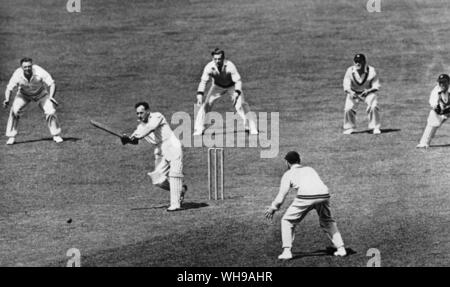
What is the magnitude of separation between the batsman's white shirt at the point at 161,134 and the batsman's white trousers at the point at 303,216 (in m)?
4.76

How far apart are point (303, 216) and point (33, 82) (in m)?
13.4

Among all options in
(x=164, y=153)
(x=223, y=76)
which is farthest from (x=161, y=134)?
(x=223, y=76)

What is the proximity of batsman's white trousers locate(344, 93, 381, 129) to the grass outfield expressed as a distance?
0.49 m

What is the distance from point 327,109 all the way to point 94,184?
11.0m

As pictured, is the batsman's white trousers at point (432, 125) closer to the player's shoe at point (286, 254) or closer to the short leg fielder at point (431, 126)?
the short leg fielder at point (431, 126)

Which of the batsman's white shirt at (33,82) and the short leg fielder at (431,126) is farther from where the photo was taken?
the batsman's white shirt at (33,82)

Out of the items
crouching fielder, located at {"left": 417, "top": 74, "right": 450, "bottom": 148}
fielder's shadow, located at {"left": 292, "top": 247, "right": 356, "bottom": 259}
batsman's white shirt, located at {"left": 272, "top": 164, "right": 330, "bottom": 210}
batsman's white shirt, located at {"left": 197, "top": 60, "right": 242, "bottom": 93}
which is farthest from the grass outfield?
batsman's white shirt, located at {"left": 197, "top": 60, "right": 242, "bottom": 93}

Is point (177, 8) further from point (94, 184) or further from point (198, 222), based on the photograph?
point (198, 222)

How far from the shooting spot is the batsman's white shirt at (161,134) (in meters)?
28.3

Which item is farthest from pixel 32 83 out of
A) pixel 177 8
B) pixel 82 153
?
pixel 177 8

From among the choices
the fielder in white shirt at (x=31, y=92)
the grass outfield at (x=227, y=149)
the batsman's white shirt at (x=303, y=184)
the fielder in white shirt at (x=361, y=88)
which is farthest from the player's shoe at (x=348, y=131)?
the batsman's white shirt at (x=303, y=184)

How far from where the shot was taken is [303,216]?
24.5 metres

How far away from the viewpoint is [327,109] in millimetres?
40656

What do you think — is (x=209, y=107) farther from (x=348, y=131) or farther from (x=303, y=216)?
(x=303, y=216)
